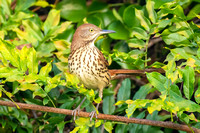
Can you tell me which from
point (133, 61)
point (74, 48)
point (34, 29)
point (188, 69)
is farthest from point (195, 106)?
point (34, 29)

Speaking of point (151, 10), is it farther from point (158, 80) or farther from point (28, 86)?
point (28, 86)

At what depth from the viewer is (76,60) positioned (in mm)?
3549

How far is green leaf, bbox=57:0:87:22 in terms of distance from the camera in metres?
4.65

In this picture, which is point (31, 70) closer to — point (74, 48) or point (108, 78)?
point (74, 48)

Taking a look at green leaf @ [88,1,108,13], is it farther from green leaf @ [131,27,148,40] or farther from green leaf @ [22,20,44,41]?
green leaf @ [131,27,148,40]

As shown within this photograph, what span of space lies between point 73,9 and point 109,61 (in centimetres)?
156

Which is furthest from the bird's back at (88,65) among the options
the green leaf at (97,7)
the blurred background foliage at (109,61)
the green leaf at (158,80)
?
the green leaf at (97,7)

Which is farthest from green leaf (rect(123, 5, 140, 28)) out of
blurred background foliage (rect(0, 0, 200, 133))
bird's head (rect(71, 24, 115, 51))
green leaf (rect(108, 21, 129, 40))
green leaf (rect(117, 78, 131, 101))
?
green leaf (rect(117, 78, 131, 101))

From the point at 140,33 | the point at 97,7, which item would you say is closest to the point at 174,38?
the point at 140,33

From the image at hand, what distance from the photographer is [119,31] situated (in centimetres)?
420

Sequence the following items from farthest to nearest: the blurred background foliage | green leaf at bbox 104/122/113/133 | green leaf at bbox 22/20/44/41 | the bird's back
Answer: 1. green leaf at bbox 22/20/44/41
2. the bird's back
3. green leaf at bbox 104/122/113/133
4. the blurred background foliage

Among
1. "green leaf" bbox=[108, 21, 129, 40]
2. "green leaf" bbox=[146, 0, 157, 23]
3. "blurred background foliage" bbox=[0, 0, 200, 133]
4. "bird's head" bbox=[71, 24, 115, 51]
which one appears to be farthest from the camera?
"green leaf" bbox=[108, 21, 129, 40]

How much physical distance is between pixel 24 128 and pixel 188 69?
2.06m

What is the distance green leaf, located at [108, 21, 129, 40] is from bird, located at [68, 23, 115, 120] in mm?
448
